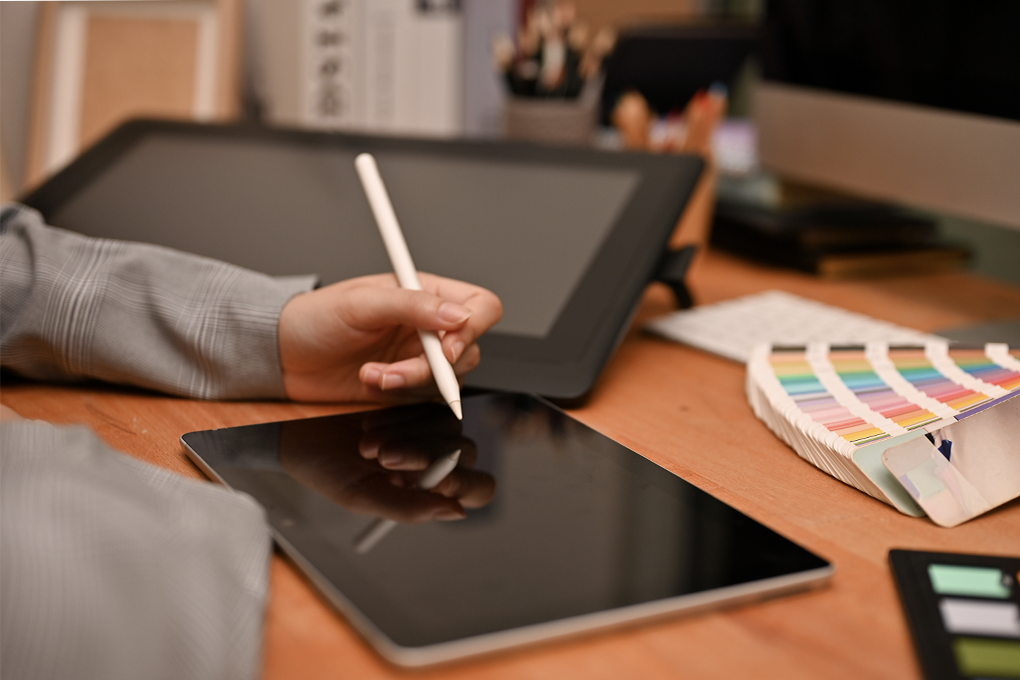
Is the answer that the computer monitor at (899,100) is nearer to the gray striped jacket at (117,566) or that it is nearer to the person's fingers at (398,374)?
the person's fingers at (398,374)

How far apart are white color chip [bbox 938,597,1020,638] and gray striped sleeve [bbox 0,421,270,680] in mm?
258

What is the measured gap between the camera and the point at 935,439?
0.43 metres

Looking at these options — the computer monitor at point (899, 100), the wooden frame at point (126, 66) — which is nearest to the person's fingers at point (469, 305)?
the computer monitor at point (899, 100)

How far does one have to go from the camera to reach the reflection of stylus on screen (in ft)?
1.21

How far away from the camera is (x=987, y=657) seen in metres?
0.31

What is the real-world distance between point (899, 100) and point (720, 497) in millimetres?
564

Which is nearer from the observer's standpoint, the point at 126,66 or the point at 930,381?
the point at 930,381

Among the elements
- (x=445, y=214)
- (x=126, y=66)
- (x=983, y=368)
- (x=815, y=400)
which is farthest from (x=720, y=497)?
(x=126, y=66)

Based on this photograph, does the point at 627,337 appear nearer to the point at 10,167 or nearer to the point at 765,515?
the point at 765,515

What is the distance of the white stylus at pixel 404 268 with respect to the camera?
500mm

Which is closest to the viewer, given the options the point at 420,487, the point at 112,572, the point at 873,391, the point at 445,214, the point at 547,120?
the point at 112,572

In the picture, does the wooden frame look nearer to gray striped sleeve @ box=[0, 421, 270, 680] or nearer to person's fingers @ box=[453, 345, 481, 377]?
person's fingers @ box=[453, 345, 481, 377]

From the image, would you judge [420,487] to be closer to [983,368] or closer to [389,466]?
[389,466]

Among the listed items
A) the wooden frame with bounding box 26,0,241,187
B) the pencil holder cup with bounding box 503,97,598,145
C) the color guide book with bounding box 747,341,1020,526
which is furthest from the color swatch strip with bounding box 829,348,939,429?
the wooden frame with bounding box 26,0,241,187
